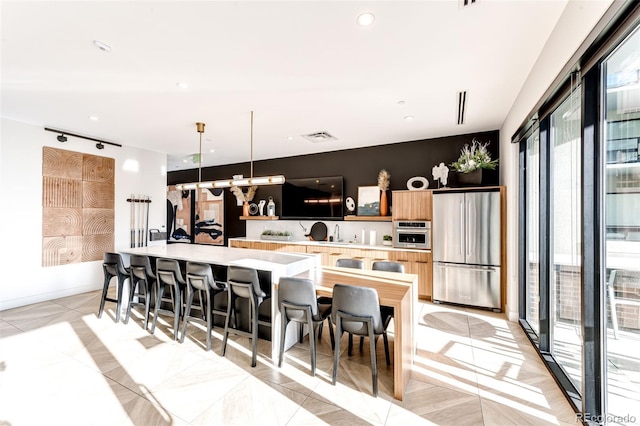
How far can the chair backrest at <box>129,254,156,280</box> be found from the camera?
142 inches

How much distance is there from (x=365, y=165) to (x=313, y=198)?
134 centimetres

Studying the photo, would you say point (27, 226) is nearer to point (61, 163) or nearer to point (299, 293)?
point (61, 163)

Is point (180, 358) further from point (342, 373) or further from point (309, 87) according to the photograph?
point (309, 87)

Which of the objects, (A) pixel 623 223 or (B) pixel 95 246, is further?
(B) pixel 95 246

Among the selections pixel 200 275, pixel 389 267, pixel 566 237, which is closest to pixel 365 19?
pixel 566 237

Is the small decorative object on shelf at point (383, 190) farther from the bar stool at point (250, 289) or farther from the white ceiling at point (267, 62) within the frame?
the bar stool at point (250, 289)

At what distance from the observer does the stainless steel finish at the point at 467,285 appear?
418 cm

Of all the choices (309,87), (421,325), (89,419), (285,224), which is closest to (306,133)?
(309,87)

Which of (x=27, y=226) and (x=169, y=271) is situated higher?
(x=27, y=226)

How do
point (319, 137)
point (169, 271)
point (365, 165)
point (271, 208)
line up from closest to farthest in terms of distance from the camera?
point (169, 271) < point (319, 137) < point (365, 165) < point (271, 208)

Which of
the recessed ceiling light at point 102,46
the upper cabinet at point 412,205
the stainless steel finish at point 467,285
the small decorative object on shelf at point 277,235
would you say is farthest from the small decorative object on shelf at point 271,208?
the recessed ceiling light at point 102,46

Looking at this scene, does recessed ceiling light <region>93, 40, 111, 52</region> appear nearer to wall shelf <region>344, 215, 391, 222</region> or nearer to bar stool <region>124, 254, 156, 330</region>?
bar stool <region>124, 254, 156, 330</region>

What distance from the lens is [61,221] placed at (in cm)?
480

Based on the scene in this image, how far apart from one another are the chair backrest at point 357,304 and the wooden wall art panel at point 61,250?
5113mm
